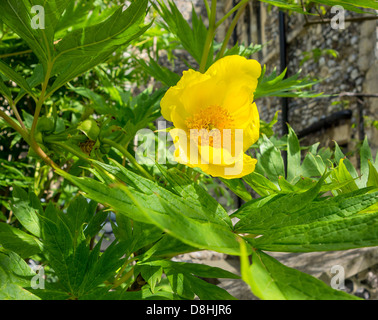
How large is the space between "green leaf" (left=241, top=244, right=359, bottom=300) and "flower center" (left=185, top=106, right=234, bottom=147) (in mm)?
125

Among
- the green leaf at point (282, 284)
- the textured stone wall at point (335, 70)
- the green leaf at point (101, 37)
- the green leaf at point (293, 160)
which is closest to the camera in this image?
the green leaf at point (282, 284)

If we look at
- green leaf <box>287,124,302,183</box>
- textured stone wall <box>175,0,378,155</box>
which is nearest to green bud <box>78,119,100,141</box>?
green leaf <box>287,124,302,183</box>

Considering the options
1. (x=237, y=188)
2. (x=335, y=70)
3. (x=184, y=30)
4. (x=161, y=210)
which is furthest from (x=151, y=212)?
(x=335, y=70)

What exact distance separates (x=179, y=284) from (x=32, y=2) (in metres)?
0.26

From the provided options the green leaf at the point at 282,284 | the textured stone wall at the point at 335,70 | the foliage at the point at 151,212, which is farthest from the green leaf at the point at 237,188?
the textured stone wall at the point at 335,70

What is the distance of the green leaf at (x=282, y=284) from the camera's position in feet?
0.49

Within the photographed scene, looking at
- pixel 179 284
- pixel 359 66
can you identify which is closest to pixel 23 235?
pixel 179 284

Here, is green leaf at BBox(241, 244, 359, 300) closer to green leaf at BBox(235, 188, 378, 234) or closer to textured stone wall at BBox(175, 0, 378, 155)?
green leaf at BBox(235, 188, 378, 234)

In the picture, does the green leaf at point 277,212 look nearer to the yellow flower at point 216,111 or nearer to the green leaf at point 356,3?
the yellow flower at point 216,111

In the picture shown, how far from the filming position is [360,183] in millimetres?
373

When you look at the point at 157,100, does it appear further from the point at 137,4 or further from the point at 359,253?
the point at 359,253

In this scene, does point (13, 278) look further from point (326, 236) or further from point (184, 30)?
point (184, 30)

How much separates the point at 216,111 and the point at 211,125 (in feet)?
0.04

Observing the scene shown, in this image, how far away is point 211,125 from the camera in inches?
11.4
